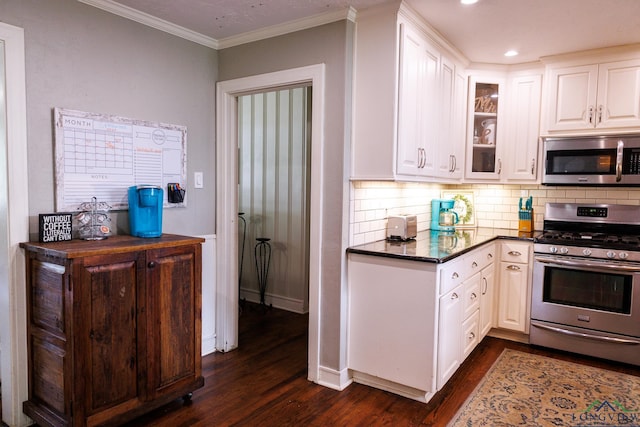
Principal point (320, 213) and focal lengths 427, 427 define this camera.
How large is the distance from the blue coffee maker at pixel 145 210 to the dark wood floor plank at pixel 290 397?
3.43 feet

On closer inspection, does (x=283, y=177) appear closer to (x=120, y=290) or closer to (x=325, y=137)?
(x=325, y=137)

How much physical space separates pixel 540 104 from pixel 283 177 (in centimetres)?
246

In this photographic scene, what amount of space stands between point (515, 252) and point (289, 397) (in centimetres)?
222

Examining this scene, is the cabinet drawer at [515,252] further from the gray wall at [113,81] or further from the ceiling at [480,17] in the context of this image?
the gray wall at [113,81]

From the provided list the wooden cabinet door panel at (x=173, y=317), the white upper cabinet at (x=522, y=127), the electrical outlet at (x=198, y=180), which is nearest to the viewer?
the wooden cabinet door panel at (x=173, y=317)

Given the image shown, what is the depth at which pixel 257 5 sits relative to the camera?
2520 millimetres

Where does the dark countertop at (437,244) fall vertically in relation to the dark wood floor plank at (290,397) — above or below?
above

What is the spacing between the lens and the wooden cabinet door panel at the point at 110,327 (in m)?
2.05

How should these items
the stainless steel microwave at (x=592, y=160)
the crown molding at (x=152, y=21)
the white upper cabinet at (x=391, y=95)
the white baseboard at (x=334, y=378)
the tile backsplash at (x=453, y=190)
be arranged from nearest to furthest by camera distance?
the crown molding at (x=152, y=21) < the white upper cabinet at (x=391, y=95) < the white baseboard at (x=334, y=378) < the tile backsplash at (x=453, y=190) < the stainless steel microwave at (x=592, y=160)

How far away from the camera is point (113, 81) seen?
2.57 meters

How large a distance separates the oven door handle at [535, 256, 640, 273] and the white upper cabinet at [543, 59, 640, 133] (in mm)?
1092

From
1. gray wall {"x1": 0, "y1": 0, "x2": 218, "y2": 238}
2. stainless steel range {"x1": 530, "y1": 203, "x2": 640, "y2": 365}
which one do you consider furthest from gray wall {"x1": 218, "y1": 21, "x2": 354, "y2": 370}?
stainless steel range {"x1": 530, "y1": 203, "x2": 640, "y2": 365}

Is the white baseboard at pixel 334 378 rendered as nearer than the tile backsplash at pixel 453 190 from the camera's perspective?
Yes

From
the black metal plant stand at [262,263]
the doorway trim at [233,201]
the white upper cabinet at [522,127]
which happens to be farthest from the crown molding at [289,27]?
the black metal plant stand at [262,263]
